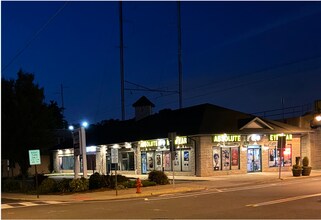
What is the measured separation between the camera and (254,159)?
39.1 metres

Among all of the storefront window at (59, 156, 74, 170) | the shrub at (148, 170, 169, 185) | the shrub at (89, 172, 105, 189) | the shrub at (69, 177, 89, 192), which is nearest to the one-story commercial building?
the shrub at (148, 170, 169, 185)

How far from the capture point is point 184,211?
49.1 feet

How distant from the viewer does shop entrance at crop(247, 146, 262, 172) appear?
38.7 meters

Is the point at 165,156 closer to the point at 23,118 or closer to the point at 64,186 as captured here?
the point at 23,118

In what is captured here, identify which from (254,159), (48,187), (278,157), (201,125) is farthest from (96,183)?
(278,157)

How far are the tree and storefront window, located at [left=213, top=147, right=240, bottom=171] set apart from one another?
12.5m

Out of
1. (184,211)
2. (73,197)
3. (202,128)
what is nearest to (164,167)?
(202,128)

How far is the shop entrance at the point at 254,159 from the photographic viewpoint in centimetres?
3872

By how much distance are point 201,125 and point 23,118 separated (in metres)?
12.9

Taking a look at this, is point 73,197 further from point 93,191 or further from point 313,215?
point 313,215

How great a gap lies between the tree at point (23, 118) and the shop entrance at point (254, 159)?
15.7 m

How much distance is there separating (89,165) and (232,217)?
42.6 meters

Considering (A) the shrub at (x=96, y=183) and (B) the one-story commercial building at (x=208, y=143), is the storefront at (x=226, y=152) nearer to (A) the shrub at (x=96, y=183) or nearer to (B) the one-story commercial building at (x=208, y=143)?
(B) the one-story commercial building at (x=208, y=143)

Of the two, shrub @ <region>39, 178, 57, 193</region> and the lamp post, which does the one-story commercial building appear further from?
shrub @ <region>39, 178, 57, 193</region>
